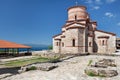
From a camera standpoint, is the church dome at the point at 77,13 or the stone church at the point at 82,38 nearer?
the stone church at the point at 82,38

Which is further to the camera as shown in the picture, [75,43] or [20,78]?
[75,43]

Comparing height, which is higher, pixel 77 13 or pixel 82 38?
pixel 77 13

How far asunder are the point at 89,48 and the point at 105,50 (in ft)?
10.6

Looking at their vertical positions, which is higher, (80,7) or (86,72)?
(80,7)

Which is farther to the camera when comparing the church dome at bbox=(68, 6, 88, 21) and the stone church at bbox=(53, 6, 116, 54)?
the church dome at bbox=(68, 6, 88, 21)

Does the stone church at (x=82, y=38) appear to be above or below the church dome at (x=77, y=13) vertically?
below

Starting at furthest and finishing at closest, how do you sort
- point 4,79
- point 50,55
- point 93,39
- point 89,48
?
1. point 93,39
2. point 89,48
3. point 50,55
4. point 4,79

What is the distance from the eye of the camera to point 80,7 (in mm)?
30422

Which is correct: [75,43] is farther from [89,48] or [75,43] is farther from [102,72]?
[102,72]

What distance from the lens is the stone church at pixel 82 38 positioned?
25500 millimetres

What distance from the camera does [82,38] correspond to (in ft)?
84.5

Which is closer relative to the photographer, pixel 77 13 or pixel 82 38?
pixel 82 38

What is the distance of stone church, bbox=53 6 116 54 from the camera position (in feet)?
83.7

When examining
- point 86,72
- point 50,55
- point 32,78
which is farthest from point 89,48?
point 32,78
